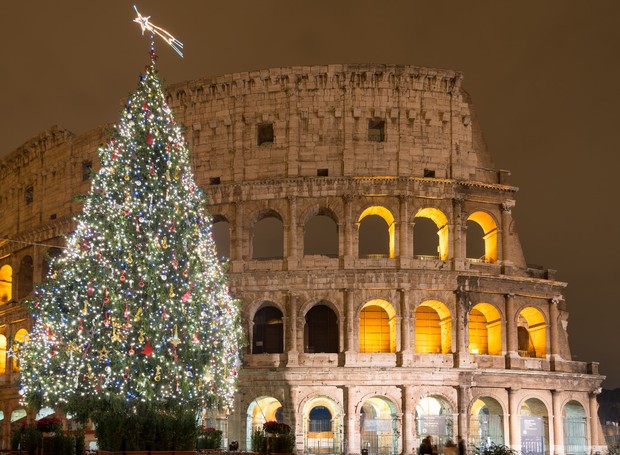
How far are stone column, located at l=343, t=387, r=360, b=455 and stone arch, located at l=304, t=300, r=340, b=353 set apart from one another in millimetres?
3610

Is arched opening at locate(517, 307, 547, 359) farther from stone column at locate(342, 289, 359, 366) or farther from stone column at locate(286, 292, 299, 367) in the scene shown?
stone column at locate(286, 292, 299, 367)

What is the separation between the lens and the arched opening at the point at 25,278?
146ft

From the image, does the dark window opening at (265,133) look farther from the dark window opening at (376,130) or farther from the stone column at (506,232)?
the stone column at (506,232)

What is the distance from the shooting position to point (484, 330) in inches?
1478

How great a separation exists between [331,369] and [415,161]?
911 centimetres

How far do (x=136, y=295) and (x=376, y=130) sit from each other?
16.9 m

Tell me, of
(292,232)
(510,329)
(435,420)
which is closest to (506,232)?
(510,329)

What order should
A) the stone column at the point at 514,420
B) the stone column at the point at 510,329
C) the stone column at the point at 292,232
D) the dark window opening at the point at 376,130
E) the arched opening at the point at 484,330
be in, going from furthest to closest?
the dark window opening at the point at 376,130, the arched opening at the point at 484,330, the stone column at the point at 292,232, the stone column at the point at 510,329, the stone column at the point at 514,420

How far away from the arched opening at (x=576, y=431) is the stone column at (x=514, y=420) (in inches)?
98.4

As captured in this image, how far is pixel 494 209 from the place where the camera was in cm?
3731

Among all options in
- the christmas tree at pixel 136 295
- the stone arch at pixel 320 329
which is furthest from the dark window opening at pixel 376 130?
the christmas tree at pixel 136 295

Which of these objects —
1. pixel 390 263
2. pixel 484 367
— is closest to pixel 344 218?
pixel 390 263

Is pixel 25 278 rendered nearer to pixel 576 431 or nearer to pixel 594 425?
pixel 576 431

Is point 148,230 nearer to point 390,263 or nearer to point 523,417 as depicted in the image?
point 390,263
